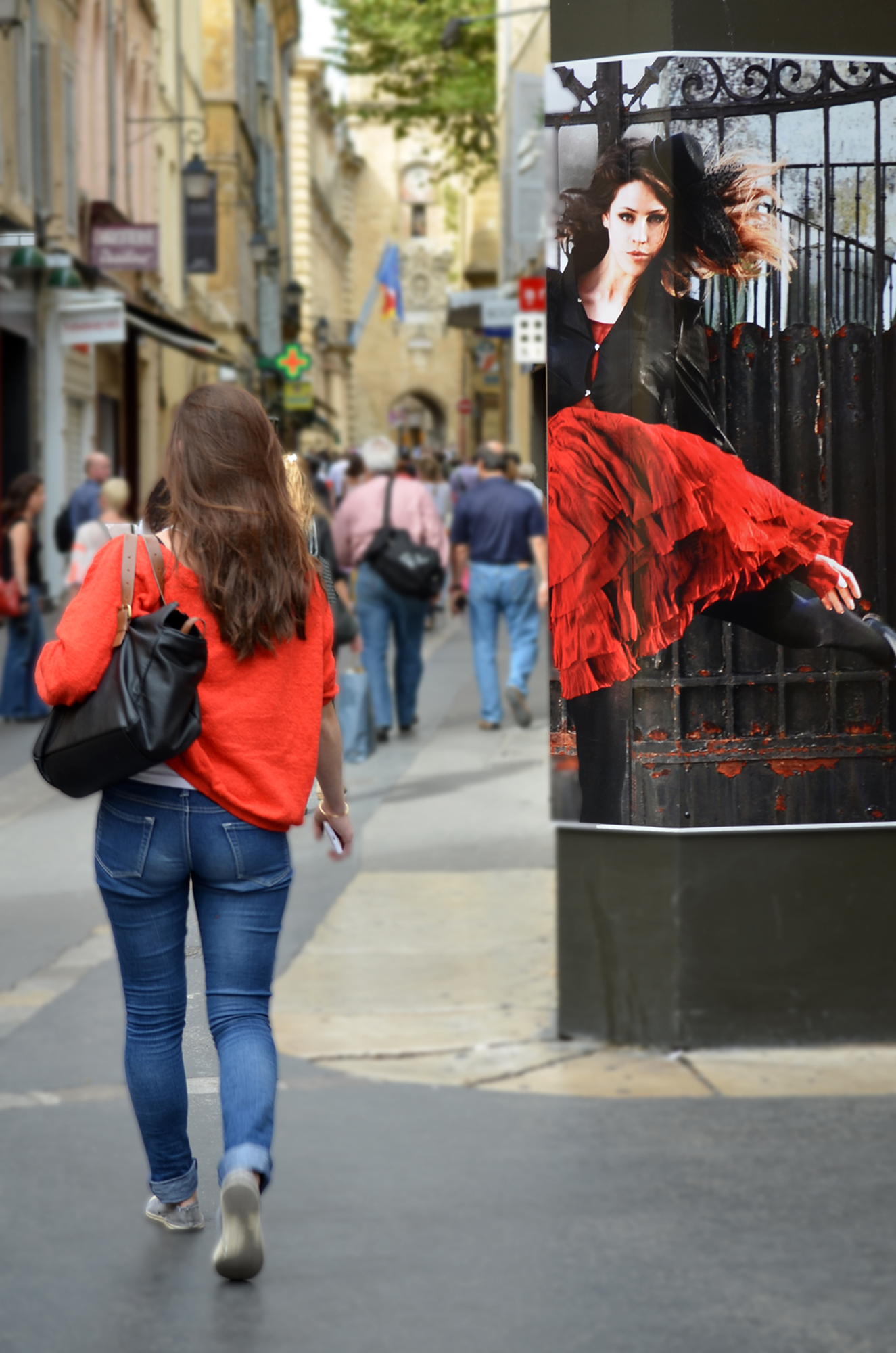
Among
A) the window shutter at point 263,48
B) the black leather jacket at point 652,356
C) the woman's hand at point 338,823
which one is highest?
the window shutter at point 263,48

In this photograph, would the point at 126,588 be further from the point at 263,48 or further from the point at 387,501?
the point at 263,48

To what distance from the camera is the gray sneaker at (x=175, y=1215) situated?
101 inches

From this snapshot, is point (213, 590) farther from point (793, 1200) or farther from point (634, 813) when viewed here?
point (793, 1200)

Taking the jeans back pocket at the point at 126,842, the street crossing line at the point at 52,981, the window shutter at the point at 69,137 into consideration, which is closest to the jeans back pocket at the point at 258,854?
the jeans back pocket at the point at 126,842

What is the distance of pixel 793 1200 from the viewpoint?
18.4 feet

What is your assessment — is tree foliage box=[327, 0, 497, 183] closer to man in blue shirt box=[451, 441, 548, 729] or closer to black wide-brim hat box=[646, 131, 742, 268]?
man in blue shirt box=[451, 441, 548, 729]

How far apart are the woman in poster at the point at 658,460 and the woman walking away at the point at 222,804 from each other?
0.39 metres

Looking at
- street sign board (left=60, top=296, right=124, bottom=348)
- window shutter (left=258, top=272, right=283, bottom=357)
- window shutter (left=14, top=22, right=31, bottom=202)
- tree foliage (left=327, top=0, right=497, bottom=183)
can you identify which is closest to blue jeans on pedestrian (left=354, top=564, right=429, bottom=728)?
street sign board (left=60, top=296, right=124, bottom=348)

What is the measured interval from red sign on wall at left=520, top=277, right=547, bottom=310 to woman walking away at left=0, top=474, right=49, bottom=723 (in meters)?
6.46

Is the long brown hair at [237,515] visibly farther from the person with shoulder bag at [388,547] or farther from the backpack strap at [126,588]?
the person with shoulder bag at [388,547]

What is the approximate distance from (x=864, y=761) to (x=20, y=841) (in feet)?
27.0

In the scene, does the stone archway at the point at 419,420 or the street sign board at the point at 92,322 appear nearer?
the street sign board at the point at 92,322

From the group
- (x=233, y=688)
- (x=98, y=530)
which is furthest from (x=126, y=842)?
(x=98, y=530)

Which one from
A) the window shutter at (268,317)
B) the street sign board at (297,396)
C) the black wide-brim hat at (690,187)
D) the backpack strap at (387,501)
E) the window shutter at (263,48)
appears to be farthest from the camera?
the window shutter at (268,317)
